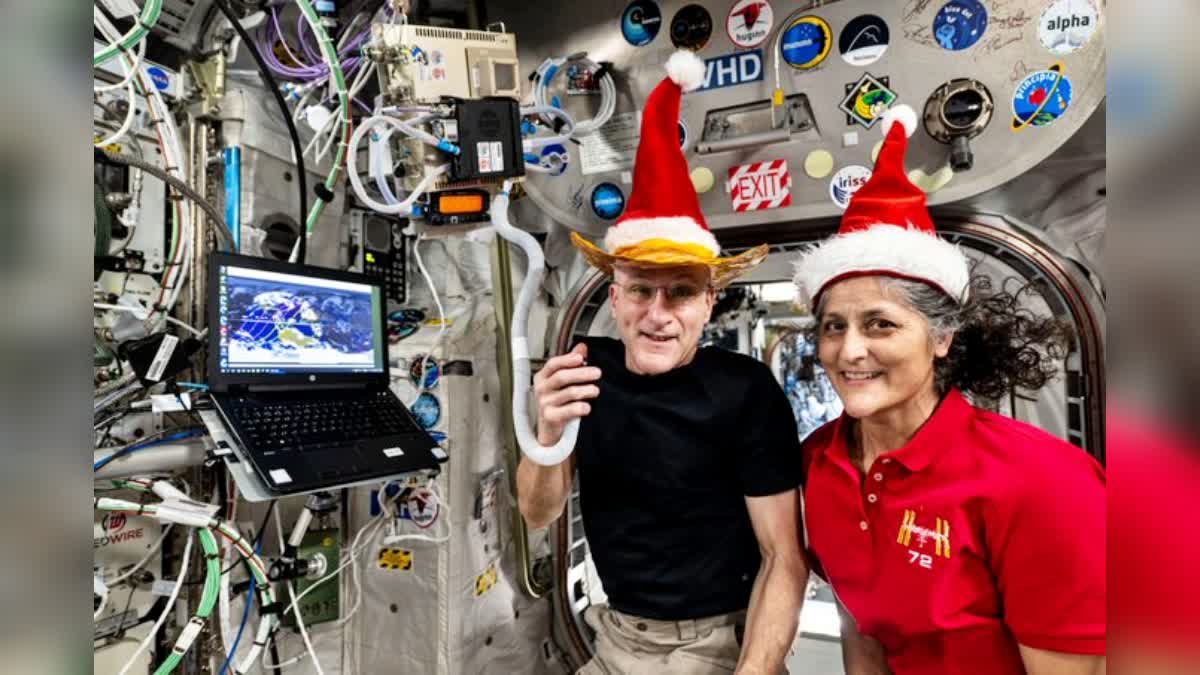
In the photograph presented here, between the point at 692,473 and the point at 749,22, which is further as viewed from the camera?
the point at 749,22

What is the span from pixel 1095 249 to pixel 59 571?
2.23 metres

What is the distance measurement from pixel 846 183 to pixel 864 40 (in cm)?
45

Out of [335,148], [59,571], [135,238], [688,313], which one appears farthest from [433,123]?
[59,571]

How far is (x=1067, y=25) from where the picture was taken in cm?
163

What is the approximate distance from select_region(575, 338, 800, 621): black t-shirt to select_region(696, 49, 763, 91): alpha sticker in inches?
40.9

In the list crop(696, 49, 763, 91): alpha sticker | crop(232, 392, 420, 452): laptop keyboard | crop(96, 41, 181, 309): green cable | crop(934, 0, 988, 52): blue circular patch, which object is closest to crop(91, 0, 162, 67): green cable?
crop(96, 41, 181, 309): green cable

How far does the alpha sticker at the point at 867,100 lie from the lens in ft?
5.97

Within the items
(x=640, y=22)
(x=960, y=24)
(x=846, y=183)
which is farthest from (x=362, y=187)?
(x=960, y=24)

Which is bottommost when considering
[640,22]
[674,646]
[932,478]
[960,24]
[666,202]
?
[674,646]

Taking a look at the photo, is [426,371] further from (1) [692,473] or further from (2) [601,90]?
(2) [601,90]

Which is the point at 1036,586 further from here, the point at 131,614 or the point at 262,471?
the point at 131,614

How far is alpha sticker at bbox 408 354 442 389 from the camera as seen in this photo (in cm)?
200

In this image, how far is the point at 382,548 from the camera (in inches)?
80.2

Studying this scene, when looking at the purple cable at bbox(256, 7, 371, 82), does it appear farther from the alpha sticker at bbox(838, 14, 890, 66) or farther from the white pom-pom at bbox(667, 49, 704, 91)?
the alpha sticker at bbox(838, 14, 890, 66)
